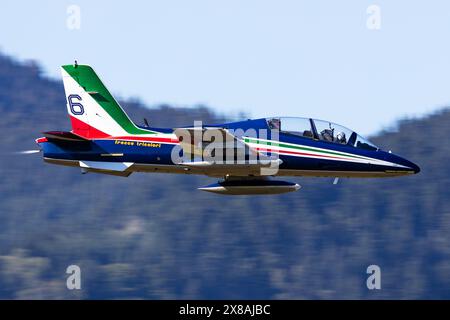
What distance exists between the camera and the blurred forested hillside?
95.8 m

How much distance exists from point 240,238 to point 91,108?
76081 mm

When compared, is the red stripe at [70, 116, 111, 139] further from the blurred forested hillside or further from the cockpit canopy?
the blurred forested hillside

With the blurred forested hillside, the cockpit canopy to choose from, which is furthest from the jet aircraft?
the blurred forested hillside

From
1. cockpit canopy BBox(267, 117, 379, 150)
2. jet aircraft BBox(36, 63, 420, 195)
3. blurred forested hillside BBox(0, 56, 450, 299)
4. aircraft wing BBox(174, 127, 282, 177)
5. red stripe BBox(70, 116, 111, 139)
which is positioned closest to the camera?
aircraft wing BBox(174, 127, 282, 177)

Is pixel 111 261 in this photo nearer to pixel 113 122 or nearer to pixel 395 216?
pixel 395 216

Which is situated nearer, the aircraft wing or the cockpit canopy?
the aircraft wing

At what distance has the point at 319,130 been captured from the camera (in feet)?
106

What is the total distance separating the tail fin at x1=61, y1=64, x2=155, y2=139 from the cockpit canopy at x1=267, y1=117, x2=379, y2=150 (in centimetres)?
397

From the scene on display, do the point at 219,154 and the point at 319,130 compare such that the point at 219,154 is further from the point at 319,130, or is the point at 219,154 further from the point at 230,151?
the point at 319,130

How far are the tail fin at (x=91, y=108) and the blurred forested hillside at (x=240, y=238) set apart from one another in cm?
5640

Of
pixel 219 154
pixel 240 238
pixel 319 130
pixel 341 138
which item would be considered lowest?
pixel 240 238

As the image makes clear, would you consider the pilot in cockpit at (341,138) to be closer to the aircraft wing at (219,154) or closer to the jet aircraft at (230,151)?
the jet aircraft at (230,151)

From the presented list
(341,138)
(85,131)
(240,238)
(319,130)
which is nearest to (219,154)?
(319,130)

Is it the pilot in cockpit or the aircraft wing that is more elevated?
the pilot in cockpit
